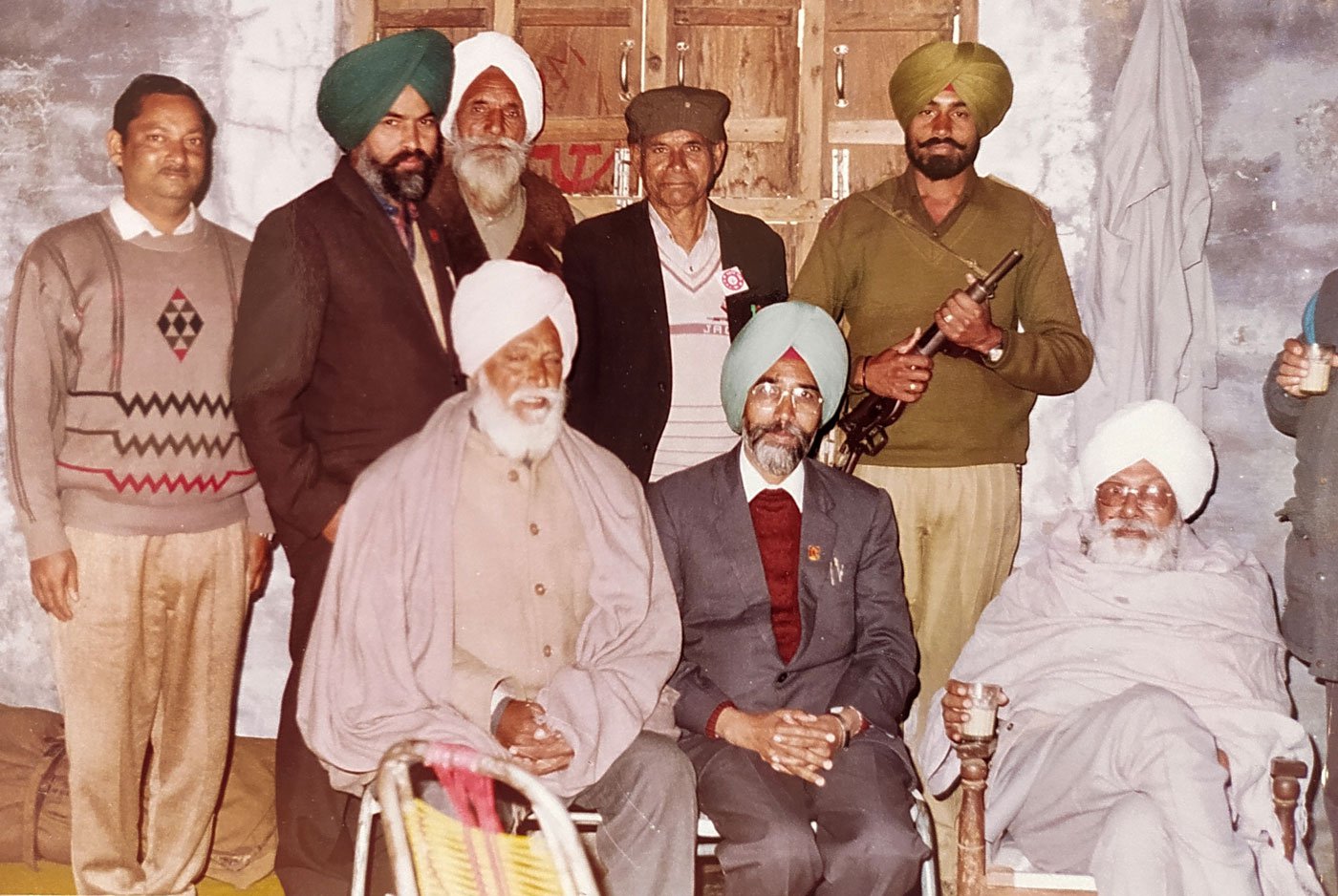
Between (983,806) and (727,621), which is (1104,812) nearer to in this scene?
(983,806)

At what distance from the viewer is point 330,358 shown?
3.77 metres

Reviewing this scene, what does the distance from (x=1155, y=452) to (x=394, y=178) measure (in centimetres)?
213

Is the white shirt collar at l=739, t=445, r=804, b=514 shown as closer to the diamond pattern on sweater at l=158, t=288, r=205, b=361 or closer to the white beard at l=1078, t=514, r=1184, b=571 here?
the white beard at l=1078, t=514, r=1184, b=571

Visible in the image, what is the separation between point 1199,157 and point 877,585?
5.63 feet

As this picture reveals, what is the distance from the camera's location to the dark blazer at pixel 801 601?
341 cm

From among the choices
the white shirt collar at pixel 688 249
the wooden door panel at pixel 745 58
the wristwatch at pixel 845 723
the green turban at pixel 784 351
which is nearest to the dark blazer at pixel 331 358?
the white shirt collar at pixel 688 249

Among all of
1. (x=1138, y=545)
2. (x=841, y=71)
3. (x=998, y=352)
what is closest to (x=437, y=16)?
(x=841, y=71)

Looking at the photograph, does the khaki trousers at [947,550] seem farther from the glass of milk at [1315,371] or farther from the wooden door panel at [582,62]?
the wooden door panel at [582,62]

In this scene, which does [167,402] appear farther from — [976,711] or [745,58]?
[976,711]

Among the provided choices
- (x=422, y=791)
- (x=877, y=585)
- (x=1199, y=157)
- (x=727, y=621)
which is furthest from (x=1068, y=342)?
(x=422, y=791)

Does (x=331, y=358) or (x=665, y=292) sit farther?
(x=665, y=292)

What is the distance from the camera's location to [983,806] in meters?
3.21

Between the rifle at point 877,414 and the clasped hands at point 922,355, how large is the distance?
26mm

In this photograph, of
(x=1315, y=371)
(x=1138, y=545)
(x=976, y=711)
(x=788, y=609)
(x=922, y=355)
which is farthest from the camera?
(x=922, y=355)
